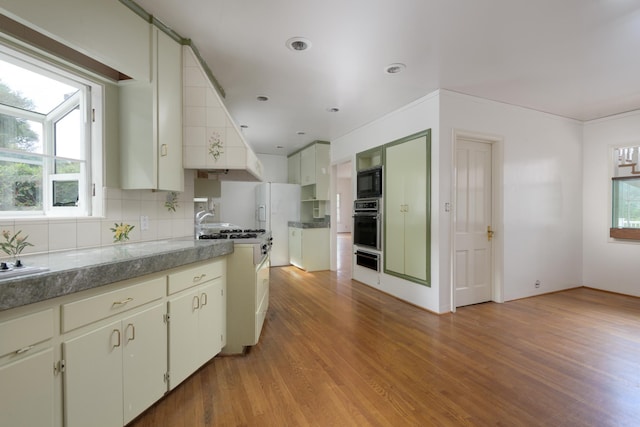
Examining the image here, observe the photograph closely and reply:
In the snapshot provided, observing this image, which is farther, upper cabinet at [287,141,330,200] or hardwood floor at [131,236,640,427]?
upper cabinet at [287,141,330,200]

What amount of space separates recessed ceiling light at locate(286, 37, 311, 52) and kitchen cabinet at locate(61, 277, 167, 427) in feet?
6.64

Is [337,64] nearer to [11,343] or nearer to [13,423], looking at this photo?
[11,343]

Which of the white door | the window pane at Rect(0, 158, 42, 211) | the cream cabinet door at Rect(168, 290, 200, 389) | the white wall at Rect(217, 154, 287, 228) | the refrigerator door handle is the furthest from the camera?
the white wall at Rect(217, 154, 287, 228)

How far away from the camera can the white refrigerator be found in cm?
590

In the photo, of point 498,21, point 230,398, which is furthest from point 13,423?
point 498,21

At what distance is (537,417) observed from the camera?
164 cm

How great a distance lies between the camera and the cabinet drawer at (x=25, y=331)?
1021 mm

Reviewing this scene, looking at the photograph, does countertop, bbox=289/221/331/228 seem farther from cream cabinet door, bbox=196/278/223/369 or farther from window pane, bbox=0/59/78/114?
window pane, bbox=0/59/78/114

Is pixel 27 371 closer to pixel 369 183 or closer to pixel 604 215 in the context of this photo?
pixel 369 183

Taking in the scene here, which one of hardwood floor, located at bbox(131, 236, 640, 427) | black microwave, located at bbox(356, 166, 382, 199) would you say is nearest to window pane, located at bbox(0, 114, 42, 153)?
hardwood floor, located at bbox(131, 236, 640, 427)

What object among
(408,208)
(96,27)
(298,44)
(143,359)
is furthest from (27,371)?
(408,208)

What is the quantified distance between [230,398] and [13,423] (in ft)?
3.37

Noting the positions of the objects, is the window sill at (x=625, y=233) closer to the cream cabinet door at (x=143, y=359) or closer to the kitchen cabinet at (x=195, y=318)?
the kitchen cabinet at (x=195, y=318)

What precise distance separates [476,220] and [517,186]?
0.79m
